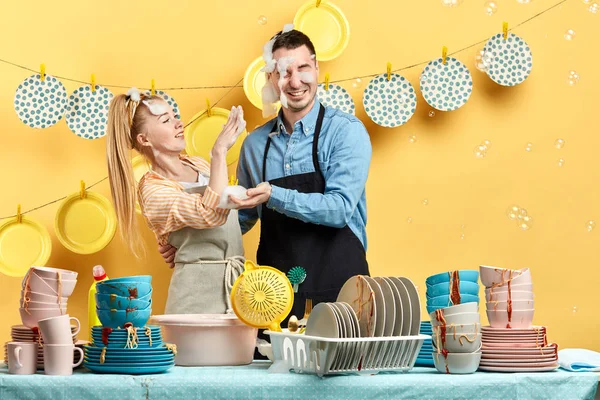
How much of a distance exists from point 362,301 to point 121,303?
486 mm

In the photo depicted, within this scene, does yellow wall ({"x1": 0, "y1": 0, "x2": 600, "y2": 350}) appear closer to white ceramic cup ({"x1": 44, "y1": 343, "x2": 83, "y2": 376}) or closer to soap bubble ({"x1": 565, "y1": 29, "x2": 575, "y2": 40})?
soap bubble ({"x1": 565, "y1": 29, "x2": 575, "y2": 40})

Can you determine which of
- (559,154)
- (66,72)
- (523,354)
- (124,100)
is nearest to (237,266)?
(124,100)

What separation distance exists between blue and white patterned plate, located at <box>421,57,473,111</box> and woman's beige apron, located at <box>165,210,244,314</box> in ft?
3.64

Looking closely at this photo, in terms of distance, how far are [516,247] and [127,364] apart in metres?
2.00

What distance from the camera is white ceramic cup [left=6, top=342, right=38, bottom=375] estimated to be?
1618mm

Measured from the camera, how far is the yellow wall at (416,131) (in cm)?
322

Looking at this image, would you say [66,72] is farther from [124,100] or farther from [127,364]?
[127,364]

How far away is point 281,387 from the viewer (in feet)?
5.04

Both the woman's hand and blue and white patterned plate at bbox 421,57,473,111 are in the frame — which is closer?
the woman's hand

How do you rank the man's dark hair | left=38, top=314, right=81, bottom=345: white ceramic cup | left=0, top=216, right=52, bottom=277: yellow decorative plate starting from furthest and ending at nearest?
left=0, top=216, right=52, bottom=277: yellow decorative plate, the man's dark hair, left=38, top=314, right=81, bottom=345: white ceramic cup

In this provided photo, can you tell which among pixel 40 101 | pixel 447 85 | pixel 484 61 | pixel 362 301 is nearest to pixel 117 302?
pixel 362 301

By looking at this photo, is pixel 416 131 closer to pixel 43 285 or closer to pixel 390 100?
pixel 390 100

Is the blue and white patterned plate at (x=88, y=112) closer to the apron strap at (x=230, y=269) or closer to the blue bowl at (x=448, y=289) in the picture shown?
the apron strap at (x=230, y=269)

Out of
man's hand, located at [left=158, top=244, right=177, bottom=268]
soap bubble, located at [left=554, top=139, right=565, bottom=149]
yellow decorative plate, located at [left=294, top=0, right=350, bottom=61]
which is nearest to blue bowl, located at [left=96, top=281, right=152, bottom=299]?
man's hand, located at [left=158, top=244, right=177, bottom=268]
